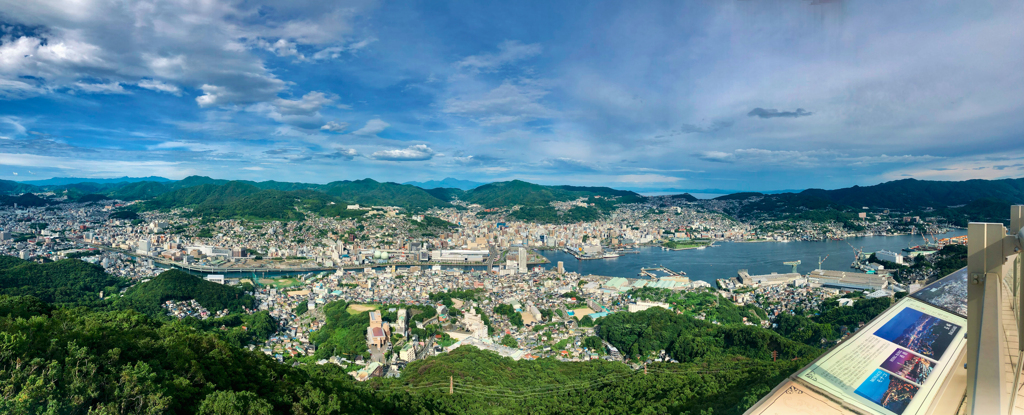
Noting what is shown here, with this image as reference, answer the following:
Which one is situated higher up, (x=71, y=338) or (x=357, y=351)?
(x=71, y=338)

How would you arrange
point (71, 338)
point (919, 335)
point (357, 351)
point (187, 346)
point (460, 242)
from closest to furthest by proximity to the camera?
point (919, 335) < point (71, 338) < point (187, 346) < point (357, 351) < point (460, 242)

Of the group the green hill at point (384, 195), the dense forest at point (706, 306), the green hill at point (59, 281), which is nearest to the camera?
the dense forest at point (706, 306)

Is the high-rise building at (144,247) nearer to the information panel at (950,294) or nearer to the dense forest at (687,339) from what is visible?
the dense forest at (687,339)

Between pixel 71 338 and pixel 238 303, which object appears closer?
pixel 71 338

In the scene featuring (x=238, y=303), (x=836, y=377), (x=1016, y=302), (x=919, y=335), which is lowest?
(x=238, y=303)

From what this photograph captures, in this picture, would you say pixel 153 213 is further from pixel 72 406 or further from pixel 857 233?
pixel 857 233

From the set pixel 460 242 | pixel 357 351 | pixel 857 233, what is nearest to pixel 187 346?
pixel 357 351

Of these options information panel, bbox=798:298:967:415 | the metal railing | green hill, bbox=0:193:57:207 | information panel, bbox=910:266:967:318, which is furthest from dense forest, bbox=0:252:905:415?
green hill, bbox=0:193:57:207

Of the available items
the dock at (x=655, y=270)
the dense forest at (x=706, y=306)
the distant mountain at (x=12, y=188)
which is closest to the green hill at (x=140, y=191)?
the distant mountain at (x=12, y=188)
